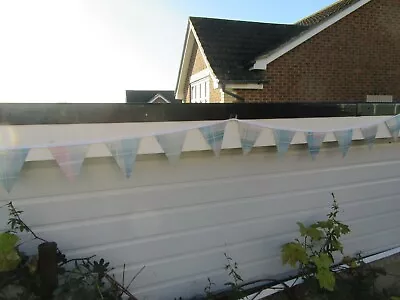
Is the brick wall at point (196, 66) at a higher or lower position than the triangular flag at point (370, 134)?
higher

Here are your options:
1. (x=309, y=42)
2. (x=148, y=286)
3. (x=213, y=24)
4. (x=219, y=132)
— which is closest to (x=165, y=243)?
(x=148, y=286)

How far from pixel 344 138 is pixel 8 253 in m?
2.71

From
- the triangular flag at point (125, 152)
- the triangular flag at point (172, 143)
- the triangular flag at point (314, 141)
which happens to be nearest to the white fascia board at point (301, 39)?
the triangular flag at point (314, 141)

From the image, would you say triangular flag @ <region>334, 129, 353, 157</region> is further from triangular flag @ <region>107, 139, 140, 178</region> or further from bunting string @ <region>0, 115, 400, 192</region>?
triangular flag @ <region>107, 139, 140, 178</region>

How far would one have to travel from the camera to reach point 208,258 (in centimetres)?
261

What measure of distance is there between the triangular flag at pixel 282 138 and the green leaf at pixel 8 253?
1944mm

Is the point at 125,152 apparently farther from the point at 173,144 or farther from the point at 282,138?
the point at 282,138

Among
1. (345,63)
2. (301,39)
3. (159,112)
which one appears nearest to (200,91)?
(301,39)

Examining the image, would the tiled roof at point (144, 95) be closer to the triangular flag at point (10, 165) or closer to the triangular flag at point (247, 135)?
the triangular flag at point (247, 135)

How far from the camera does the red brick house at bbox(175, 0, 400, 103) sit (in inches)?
385

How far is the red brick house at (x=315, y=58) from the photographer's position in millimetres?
9781

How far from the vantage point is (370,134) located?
3.03 meters

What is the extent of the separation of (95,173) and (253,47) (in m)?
9.81

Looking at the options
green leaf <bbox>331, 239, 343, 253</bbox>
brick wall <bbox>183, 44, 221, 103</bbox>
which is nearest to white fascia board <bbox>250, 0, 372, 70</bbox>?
brick wall <bbox>183, 44, 221, 103</bbox>
